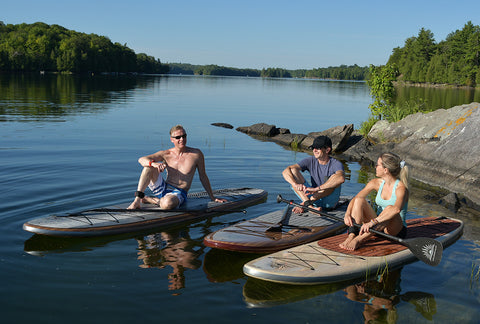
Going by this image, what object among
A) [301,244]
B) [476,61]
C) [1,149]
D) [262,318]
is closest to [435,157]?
[301,244]

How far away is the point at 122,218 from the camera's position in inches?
305

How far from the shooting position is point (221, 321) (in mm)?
5141

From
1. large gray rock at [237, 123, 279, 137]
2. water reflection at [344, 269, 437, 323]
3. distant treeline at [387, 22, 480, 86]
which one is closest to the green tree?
large gray rock at [237, 123, 279, 137]

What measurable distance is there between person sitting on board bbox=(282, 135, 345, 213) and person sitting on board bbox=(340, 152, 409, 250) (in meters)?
1.33

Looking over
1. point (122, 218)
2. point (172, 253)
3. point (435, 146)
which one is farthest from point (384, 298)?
point (435, 146)

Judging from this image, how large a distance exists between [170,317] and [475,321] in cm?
384

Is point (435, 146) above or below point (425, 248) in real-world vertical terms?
above

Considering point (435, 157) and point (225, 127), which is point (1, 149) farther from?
point (435, 157)

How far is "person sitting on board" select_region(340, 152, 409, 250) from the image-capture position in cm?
646

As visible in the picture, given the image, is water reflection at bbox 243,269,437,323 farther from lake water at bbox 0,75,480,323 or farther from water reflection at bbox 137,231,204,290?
water reflection at bbox 137,231,204,290

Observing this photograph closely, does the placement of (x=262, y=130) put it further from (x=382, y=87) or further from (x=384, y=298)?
(x=384, y=298)

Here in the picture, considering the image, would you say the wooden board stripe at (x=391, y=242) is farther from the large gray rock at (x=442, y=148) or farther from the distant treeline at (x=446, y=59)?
the distant treeline at (x=446, y=59)

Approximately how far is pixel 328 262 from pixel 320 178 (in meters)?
2.45

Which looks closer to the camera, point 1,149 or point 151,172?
point 151,172
